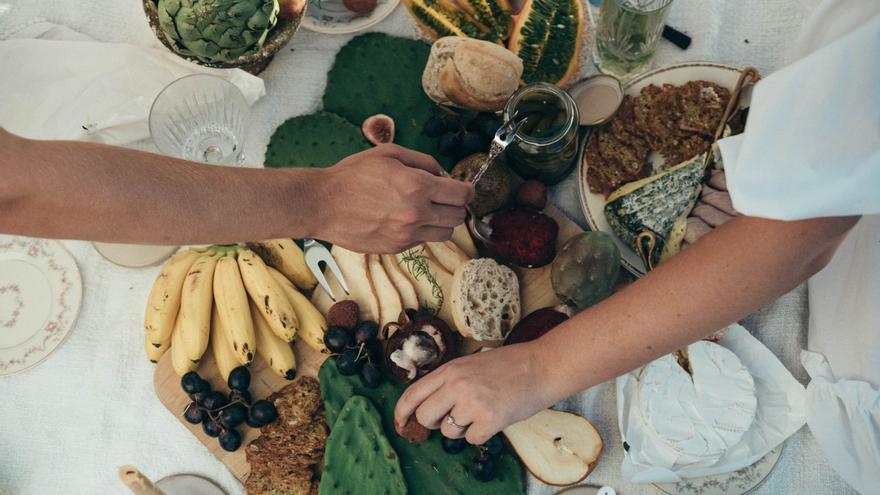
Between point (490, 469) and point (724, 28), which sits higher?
point (724, 28)

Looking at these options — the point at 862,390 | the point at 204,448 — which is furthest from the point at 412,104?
the point at 862,390

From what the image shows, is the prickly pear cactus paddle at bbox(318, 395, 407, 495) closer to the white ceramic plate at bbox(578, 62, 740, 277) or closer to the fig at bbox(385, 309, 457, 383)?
the fig at bbox(385, 309, 457, 383)

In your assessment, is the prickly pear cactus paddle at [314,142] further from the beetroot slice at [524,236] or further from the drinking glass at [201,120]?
the beetroot slice at [524,236]

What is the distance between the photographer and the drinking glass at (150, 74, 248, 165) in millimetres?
1121

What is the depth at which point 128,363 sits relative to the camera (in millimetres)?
1182

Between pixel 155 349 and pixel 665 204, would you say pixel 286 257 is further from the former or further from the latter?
pixel 665 204

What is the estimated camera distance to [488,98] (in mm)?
1076

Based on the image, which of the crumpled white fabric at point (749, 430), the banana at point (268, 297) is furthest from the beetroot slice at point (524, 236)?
the banana at point (268, 297)

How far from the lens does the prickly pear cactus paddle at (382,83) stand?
1.18m

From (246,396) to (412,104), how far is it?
21.5 inches

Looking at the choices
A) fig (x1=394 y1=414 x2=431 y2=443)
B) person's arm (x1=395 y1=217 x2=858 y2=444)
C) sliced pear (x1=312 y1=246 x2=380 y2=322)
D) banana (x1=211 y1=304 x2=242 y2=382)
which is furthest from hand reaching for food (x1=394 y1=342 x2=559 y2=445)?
banana (x1=211 y1=304 x2=242 y2=382)

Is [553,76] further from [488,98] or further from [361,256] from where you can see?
[361,256]

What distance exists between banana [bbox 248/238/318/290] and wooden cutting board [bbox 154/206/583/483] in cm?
11

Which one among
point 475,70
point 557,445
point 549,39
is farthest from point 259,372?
point 549,39
